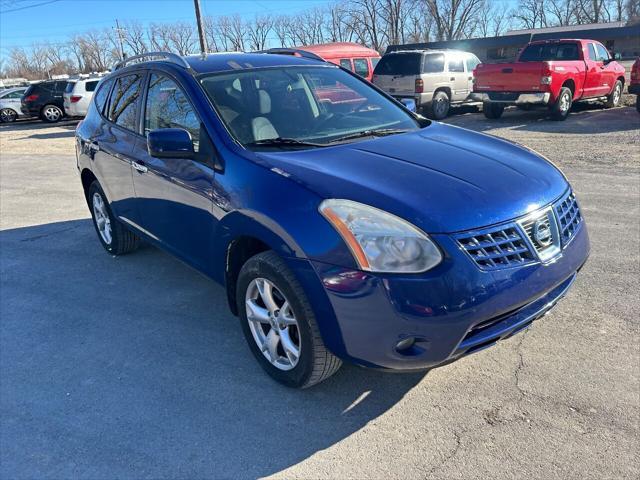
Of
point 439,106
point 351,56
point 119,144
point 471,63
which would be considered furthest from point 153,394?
point 471,63

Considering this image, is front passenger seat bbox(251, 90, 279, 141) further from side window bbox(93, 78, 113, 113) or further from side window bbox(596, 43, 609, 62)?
side window bbox(596, 43, 609, 62)

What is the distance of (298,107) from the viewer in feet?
12.0

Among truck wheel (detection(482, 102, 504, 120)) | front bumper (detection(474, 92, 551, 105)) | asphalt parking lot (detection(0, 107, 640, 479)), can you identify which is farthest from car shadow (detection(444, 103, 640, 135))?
asphalt parking lot (detection(0, 107, 640, 479))

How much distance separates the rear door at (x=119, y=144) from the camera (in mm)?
4222

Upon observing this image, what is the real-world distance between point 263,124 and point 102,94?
257 cm

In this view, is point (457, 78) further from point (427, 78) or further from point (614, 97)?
point (614, 97)

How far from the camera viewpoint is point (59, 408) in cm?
295

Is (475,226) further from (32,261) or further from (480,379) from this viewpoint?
(32,261)

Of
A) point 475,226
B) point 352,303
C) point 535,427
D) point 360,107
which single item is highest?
point 360,107

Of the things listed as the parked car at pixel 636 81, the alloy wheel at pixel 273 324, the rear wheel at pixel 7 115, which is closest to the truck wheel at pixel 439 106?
the parked car at pixel 636 81

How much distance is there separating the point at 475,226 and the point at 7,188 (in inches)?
370

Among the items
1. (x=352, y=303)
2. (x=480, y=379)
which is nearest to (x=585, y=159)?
(x=480, y=379)

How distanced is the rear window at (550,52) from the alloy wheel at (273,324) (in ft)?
43.3

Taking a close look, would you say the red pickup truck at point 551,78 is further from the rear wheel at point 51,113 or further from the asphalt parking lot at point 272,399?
the rear wheel at point 51,113
